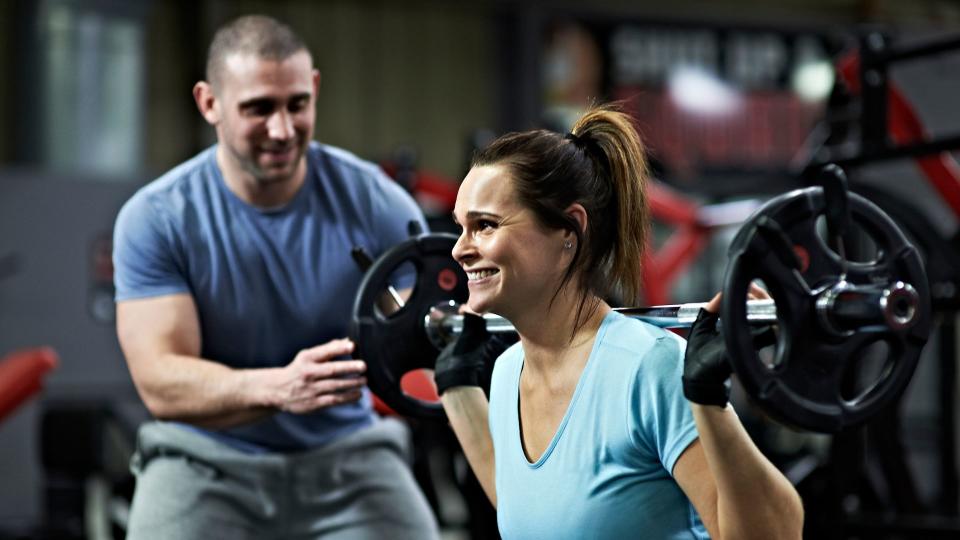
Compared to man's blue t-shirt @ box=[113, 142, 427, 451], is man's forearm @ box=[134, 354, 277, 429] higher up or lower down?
lower down

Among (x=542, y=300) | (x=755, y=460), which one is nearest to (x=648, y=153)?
(x=542, y=300)

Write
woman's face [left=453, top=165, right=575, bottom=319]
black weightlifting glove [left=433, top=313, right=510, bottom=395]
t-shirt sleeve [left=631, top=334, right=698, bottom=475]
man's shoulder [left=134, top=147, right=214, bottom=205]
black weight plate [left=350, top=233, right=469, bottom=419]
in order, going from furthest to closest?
man's shoulder [left=134, top=147, right=214, bottom=205] < black weight plate [left=350, top=233, right=469, bottom=419] < black weightlifting glove [left=433, top=313, right=510, bottom=395] < woman's face [left=453, top=165, right=575, bottom=319] < t-shirt sleeve [left=631, top=334, right=698, bottom=475]

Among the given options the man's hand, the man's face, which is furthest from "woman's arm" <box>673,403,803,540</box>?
the man's face

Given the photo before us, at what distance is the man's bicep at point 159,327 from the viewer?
216 centimetres

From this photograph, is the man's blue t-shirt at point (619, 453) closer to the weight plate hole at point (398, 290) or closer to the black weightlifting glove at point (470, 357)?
the black weightlifting glove at point (470, 357)

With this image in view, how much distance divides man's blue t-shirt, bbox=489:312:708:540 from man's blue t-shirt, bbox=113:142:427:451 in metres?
0.80

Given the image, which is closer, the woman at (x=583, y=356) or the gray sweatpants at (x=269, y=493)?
the woman at (x=583, y=356)

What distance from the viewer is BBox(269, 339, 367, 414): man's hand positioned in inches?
75.2

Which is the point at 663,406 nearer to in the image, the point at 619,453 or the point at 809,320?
the point at 619,453

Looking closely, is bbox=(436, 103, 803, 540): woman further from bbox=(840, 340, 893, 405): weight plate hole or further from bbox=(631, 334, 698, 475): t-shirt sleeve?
bbox=(840, 340, 893, 405): weight plate hole

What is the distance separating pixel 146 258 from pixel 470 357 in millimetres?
722

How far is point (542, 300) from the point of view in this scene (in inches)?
62.9

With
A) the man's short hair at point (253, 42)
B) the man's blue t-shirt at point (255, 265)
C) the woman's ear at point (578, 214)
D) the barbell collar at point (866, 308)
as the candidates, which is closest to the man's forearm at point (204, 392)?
the man's blue t-shirt at point (255, 265)

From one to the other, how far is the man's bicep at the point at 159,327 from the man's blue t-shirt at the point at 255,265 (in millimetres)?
22
